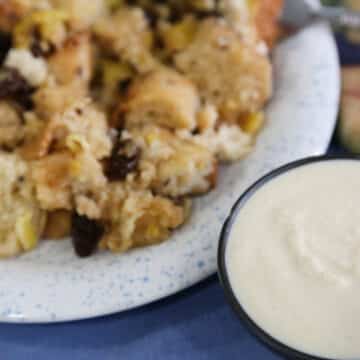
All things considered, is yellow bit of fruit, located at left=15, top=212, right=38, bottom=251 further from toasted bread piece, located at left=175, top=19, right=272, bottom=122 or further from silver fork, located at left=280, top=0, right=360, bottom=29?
silver fork, located at left=280, top=0, right=360, bottom=29

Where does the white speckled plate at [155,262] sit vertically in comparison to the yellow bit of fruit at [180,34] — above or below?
below

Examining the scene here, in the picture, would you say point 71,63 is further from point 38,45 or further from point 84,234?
point 84,234

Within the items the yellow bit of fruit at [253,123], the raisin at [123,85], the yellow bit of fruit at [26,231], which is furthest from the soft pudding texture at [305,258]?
the raisin at [123,85]

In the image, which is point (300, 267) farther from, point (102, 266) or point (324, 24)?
point (324, 24)

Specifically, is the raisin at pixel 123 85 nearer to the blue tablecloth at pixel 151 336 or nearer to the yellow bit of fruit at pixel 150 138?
the yellow bit of fruit at pixel 150 138

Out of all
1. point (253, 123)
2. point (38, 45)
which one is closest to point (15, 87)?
point (38, 45)

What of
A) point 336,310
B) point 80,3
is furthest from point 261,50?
point 336,310

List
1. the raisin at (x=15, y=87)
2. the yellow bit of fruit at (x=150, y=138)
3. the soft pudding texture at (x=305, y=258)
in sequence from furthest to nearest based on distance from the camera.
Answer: the raisin at (x=15, y=87)
the yellow bit of fruit at (x=150, y=138)
the soft pudding texture at (x=305, y=258)
